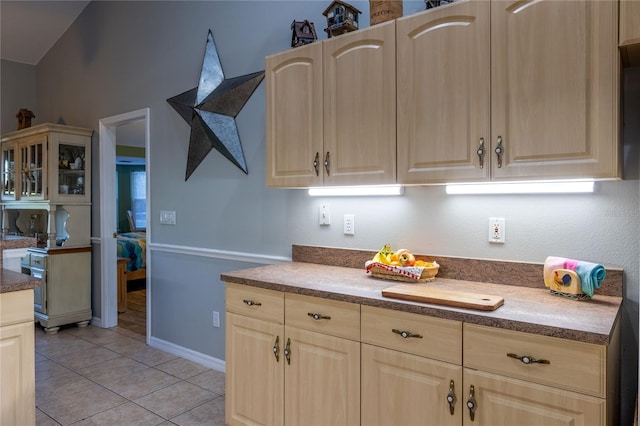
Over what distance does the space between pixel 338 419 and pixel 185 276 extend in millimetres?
2099

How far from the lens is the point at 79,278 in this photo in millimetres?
4500

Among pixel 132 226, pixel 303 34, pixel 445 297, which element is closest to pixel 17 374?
pixel 445 297

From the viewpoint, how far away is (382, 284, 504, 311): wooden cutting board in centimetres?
154

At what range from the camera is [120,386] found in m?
3.00

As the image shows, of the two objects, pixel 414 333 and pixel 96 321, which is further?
pixel 96 321

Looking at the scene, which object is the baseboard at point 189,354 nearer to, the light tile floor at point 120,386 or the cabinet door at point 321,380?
the light tile floor at point 120,386

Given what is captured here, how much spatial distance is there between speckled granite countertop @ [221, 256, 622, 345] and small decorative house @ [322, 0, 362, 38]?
4.19 feet

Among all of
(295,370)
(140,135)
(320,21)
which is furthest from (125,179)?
(295,370)

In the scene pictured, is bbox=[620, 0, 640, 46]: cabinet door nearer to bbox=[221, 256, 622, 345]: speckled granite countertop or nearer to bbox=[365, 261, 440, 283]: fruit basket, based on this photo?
bbox=[221, 256, 622, 345]: speckled granite countertop

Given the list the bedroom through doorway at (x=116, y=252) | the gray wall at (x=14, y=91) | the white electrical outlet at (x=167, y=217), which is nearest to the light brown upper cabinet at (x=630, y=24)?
the white electrical outlet at (x=167, y=217)

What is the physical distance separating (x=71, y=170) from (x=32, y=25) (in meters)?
1.76

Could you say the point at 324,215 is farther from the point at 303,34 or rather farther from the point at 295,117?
the point at 303,34

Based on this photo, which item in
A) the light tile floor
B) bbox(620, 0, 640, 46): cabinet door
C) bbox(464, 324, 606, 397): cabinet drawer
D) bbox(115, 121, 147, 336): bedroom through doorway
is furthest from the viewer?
bbox(115, 121, 147, 336): bedroom through doorway

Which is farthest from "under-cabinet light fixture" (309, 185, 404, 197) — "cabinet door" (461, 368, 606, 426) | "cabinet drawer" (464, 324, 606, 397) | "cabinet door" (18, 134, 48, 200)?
"cabinet door" (18, 134, 48, 200)
